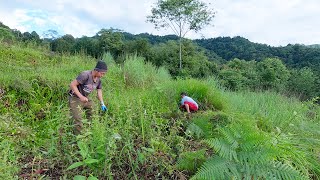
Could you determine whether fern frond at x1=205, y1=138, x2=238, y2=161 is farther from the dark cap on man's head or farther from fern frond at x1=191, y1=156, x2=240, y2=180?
the dark cap on man's head

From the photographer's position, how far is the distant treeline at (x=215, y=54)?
20.0 meters

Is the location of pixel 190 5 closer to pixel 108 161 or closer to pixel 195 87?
pixel 195 87

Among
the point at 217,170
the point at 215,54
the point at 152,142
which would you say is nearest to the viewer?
the point at 217,170

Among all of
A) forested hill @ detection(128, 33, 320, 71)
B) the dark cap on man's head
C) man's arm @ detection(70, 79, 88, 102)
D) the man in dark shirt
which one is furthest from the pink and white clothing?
forested hill @ detection(128, 33, 320, 71)

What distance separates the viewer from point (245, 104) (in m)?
6.33

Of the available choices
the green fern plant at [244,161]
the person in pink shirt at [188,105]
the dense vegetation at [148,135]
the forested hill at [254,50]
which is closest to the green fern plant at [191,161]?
the dense vegetation at [148,135]

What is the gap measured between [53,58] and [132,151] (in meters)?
8.83

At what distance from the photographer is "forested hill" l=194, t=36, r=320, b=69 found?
47.1 m

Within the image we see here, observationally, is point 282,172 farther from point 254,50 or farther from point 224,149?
point 254,50

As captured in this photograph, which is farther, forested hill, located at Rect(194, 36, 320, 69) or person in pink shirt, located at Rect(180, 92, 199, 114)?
forested hill, located at Rect(194, 36, 320, 69)

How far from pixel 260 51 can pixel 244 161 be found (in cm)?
5772

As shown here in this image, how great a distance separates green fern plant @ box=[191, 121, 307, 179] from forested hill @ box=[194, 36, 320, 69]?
4477 centimetres

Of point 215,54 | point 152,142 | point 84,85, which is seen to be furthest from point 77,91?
point 215,54

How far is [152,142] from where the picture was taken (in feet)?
9.20
